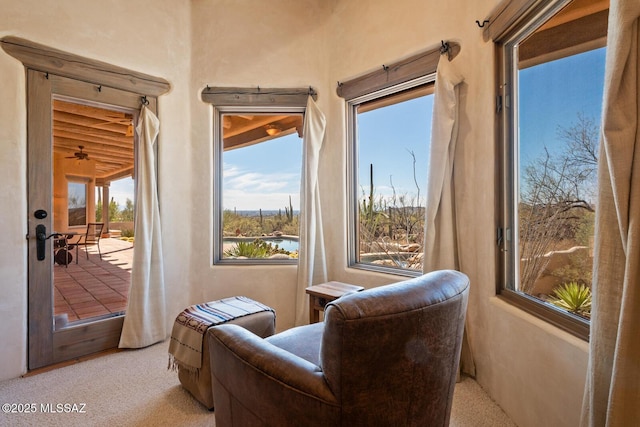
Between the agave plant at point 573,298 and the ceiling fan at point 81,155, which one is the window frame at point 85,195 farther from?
the agave plant at point 573,298

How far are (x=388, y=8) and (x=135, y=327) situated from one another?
11.2 feet

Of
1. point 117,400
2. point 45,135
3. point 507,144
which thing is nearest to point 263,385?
point 117,400

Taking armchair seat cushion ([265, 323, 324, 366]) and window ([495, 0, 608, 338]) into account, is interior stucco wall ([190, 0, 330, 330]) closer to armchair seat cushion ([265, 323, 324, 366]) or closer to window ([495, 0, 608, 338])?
armchair seat cushion ([265, 323, 324, 366])

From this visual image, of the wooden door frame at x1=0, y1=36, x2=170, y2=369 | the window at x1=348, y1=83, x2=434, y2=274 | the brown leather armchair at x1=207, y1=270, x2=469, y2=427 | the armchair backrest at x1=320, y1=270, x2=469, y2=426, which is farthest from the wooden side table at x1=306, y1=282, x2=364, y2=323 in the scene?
the wooden door frame at x1=0, y1=36, x2=170, y2=369

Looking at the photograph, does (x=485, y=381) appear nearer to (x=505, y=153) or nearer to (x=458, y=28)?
(x=505, y=153)

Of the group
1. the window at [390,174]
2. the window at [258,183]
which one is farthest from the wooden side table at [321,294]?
the window at [258,183]

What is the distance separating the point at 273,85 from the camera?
3.09 meters

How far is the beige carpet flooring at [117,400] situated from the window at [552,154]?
70cm

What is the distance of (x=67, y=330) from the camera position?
2.41m

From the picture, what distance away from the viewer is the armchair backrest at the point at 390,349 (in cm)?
90

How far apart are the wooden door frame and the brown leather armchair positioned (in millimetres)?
1969

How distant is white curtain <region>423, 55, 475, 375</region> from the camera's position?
7.09ft

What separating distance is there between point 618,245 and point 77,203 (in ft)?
11.0

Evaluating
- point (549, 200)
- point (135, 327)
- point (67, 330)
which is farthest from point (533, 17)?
point (67, 330)
